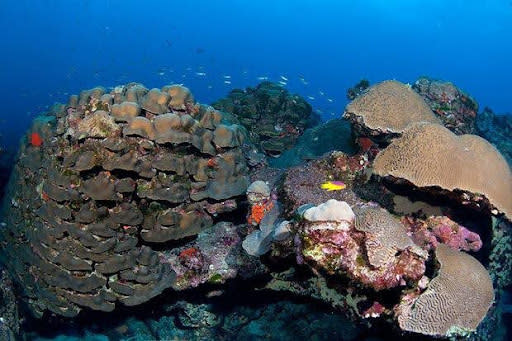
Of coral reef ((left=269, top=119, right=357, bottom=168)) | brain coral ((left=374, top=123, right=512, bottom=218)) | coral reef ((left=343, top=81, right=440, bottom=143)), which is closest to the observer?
brain coral ((left=374, top=123, right=512, bottom=218))

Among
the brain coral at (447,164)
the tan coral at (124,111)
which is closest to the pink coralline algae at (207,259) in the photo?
the tan coral at (124,111)

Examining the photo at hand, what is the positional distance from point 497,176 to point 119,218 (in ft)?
16.2

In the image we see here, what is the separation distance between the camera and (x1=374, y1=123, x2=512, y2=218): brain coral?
15.3 ft

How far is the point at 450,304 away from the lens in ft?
13.1

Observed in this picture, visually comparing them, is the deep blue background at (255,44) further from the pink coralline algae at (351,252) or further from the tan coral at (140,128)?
the pink coralline algae at (351,252)

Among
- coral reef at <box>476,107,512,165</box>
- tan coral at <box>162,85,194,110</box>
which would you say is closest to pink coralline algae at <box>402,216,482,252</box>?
tan coral at <box>162,85,194,110</box>

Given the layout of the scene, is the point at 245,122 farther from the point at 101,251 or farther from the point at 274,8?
the point at 274,8

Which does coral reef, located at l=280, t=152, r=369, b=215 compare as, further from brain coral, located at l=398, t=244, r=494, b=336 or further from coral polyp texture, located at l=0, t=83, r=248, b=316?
brain coral, located at l=398, t=244, r=494, b=336

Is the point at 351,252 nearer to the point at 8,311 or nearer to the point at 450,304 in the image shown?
the point at 450,304

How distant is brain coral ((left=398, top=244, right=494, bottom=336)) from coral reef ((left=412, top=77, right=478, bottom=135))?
4.29 metres

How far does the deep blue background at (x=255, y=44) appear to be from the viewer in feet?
218

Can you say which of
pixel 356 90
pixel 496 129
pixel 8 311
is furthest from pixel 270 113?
pixel 8 311

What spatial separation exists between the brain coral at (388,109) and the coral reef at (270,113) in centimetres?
502

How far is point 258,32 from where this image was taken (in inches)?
5782
